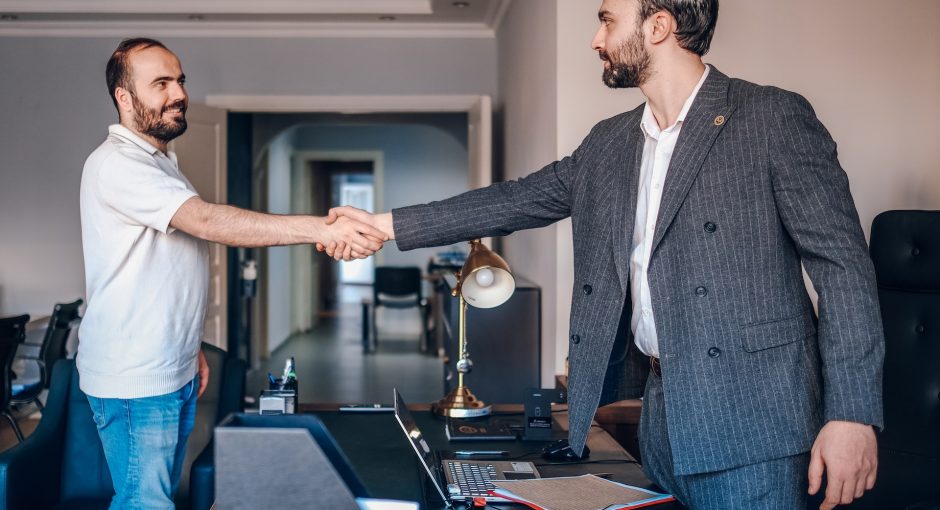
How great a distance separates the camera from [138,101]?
2188 mm

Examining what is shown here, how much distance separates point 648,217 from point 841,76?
6.77ft

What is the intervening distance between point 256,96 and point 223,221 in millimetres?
4017

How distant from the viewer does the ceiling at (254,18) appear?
17.9 feet

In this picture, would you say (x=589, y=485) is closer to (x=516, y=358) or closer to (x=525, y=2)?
(x=516, y=358)

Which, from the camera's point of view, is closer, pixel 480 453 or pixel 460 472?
pixel 460 472

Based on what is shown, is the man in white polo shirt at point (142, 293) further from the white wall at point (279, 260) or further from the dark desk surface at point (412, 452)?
the white wall at point (279, 260)

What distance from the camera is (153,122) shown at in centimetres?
220

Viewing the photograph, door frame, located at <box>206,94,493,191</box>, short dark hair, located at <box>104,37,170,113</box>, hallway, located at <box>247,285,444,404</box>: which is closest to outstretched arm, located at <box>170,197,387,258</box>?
short dark hair, located at <box>104,37,170,113</box>

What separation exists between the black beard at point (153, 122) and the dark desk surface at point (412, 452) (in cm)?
95

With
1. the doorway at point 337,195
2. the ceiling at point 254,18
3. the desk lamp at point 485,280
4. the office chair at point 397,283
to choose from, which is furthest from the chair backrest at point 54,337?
the doorway at point 337,195

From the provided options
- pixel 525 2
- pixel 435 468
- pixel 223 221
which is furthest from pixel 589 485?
pixel 525 2

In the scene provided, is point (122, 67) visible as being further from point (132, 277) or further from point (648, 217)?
point (648, 217)

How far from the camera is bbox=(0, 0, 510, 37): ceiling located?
17.9 feet

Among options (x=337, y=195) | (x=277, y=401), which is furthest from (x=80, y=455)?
(x=337, y=195)
